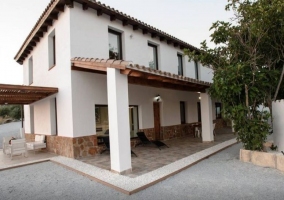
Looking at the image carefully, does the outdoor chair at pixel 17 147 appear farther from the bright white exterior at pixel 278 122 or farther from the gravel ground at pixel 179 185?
the bright white exterior at pixel 278 122

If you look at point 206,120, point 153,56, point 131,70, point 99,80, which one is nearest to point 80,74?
point 99,80

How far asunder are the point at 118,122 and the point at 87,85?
3589 millimetres

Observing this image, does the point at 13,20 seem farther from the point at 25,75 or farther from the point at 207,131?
the point at 207,131

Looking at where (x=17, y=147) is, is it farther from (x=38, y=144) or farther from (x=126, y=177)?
(x=126, y=177)

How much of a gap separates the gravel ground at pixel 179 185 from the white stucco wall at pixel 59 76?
2478 millimetres

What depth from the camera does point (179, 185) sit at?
16.3ft

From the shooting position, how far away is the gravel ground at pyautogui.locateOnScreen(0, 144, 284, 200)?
4406 mm

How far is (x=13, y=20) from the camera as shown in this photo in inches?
557

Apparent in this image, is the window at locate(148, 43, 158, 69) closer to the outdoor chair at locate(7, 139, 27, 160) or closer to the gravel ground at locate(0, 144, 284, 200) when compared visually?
the gravel ground at locate(0, 144, 284, 200)

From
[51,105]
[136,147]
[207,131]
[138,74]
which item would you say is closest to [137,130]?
[136,147]

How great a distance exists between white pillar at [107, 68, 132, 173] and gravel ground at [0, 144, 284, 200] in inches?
36.7

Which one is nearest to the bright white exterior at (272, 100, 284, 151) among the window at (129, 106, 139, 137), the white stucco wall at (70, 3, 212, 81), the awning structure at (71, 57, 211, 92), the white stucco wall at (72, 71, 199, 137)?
the awning structure at (71, 57, 211, 92)

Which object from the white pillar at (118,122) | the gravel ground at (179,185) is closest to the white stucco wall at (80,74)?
the gravel ground at (179,185)

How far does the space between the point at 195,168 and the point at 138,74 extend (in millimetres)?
3633
